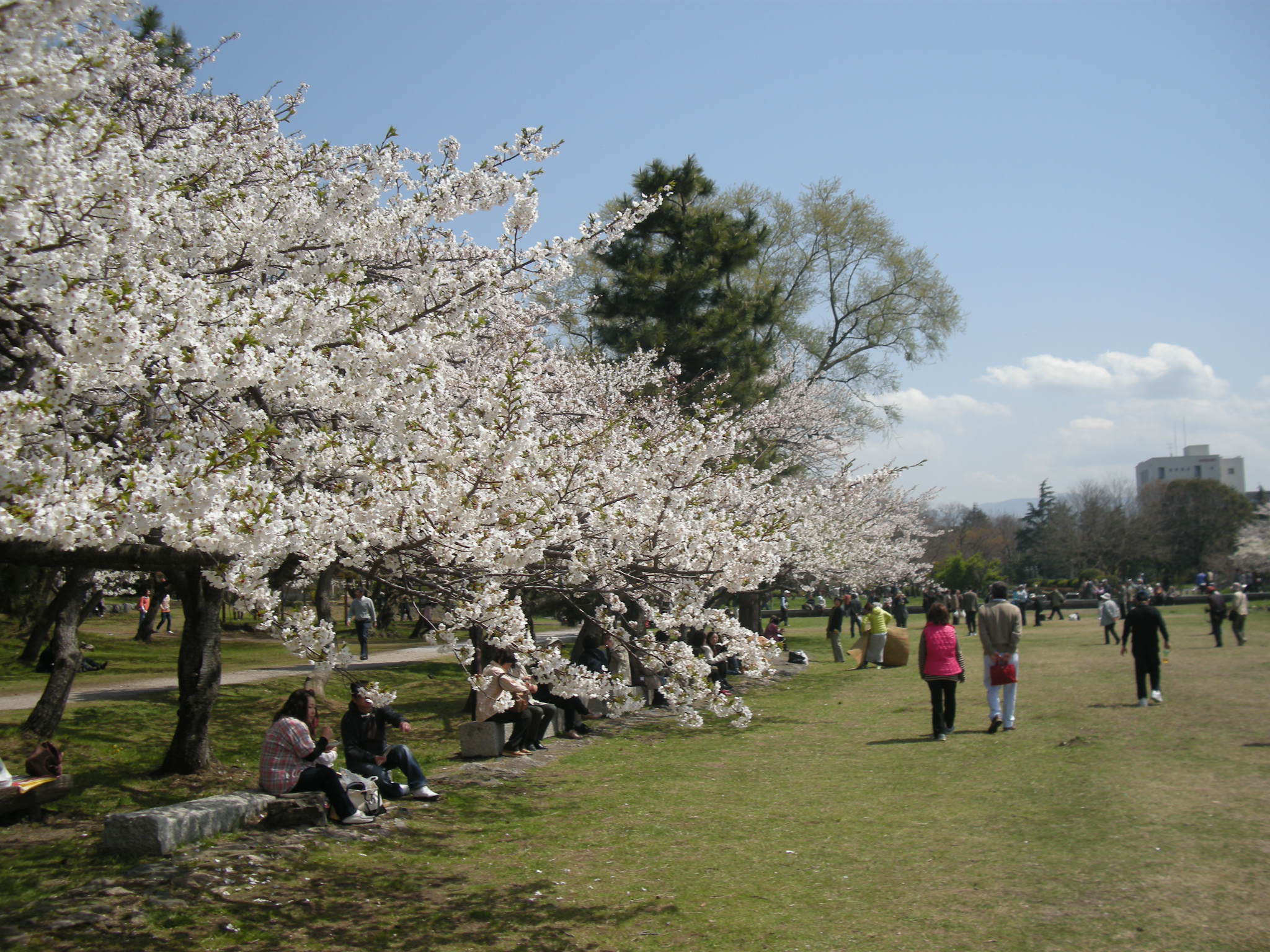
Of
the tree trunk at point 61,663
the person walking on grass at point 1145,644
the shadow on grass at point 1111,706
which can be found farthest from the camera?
the shadow on grass at point 1111,706

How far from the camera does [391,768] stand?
8328 millimetres

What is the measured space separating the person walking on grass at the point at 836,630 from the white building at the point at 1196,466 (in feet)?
452

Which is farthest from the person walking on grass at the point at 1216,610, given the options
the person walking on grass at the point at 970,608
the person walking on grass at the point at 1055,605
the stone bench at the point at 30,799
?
the stone bench at the point at 30,799

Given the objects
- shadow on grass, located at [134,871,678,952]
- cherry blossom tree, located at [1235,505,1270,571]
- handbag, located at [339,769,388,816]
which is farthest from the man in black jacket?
cherry blossom tree, located at [1235,505,1270,571]

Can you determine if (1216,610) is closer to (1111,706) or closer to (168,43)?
(1111,706)

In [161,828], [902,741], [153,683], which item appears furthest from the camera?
[153,683]

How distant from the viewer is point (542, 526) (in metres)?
6.21

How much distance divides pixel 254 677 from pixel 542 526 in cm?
1313

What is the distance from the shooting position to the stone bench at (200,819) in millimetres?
5922

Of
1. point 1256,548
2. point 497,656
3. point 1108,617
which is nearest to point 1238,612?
point 1108,617

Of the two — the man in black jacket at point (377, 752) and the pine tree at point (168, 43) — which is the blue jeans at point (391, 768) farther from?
the pine tree at point (168, 43)

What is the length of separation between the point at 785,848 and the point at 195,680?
5932 millimetres

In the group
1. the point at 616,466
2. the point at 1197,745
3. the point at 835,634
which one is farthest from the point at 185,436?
the point at 835,634

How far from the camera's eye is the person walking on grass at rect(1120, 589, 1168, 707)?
11.9m
